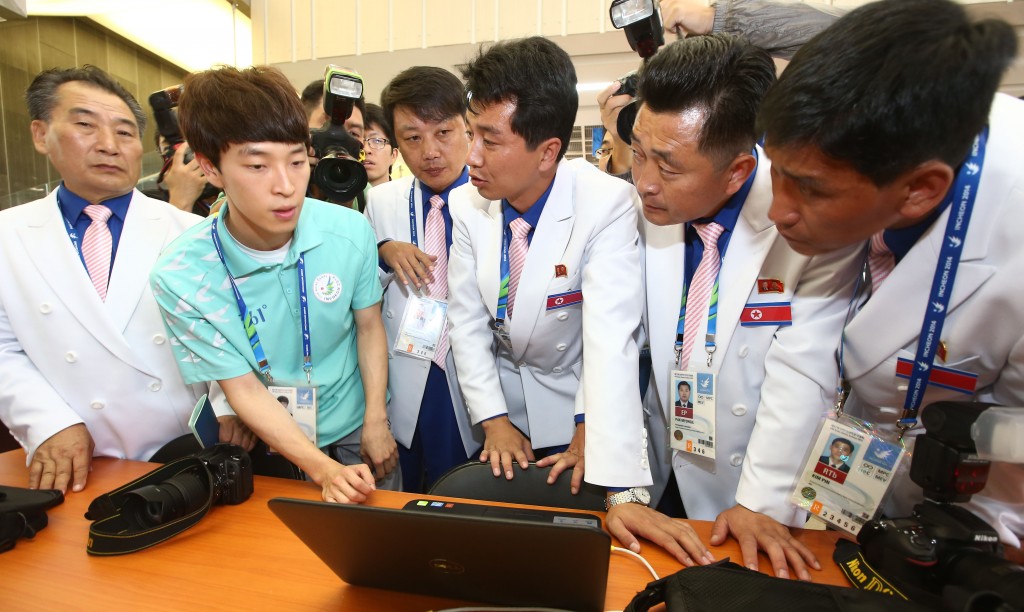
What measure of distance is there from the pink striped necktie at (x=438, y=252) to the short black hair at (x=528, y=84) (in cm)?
48

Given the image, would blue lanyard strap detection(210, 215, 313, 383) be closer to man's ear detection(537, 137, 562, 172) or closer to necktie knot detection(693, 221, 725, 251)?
man's ear detection(537, 137, 562, 172)

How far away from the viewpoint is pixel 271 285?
153 cm

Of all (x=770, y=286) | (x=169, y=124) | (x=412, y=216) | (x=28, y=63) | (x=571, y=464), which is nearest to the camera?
(x=770, y=286)

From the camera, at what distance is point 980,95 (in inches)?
31.9

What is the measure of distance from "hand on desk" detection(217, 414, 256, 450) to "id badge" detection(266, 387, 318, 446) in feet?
0.47

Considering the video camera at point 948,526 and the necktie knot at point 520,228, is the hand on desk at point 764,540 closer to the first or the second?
the video camera at point 948,526

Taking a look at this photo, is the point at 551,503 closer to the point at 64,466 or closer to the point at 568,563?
the point at 568,563

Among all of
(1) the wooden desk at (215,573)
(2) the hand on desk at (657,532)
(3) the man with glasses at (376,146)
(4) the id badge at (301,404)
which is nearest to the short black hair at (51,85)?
(3) the man with glasses at (376,146)

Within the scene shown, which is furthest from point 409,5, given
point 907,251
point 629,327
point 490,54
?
point 907,251

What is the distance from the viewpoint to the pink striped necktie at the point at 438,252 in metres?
1.88

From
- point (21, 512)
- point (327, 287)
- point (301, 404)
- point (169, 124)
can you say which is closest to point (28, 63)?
point (169, 124)

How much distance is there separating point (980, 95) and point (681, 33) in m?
1.03

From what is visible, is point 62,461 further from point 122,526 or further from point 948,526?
point 948,526

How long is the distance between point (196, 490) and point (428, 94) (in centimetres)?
142
